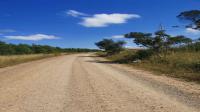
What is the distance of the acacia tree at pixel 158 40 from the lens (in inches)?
1331

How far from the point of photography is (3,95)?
31.0ft

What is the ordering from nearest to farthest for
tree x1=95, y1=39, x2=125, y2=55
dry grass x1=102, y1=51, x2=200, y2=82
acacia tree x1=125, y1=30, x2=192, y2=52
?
dry grass x1=102, y1=51, x2=200, y2=82
acacia tree x1=125, y1=30, x2=192, y2=52
tree x1=95, y1=39, x2=125, y2=55

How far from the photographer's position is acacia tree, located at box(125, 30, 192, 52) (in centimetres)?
3381

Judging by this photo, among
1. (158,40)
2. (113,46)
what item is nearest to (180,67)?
(158,40)

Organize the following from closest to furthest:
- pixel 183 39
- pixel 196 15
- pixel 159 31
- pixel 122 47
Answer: pixel 196 15, pixel 159 31, pixel 183 39, pixel 122 47

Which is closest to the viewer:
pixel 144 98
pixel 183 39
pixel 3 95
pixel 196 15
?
pixel 144 98

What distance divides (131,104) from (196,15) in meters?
20.0

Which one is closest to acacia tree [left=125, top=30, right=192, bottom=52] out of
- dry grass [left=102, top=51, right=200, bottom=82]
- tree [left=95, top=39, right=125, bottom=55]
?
dry grass [left=102, top=51, right=200, bottom=82]

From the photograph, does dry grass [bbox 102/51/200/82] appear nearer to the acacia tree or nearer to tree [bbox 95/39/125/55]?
the acacia tree

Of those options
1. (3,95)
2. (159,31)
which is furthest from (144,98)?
(159,31)

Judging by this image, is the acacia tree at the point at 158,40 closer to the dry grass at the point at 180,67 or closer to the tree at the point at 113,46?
the dry grass at the point at 180,67

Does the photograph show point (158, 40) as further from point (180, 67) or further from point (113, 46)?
point (113, 46)

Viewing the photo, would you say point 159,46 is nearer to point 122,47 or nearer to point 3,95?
point 3,95

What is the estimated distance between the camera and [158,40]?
111 feet
